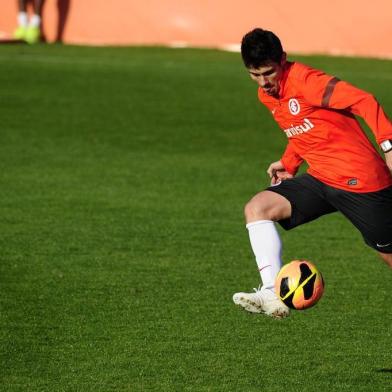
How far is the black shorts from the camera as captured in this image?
768cm

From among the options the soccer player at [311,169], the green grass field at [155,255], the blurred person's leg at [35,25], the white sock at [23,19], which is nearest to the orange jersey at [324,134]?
the soccer player at [311,169]

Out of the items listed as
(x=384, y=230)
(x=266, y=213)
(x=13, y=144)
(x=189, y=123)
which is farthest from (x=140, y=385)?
(x=189, y=123)

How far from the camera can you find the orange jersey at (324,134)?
752 cm

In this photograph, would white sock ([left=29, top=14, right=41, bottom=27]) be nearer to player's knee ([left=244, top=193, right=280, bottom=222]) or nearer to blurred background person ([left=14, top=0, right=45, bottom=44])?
blurred background person ([left=14, top=0, right=45, bottom=44])

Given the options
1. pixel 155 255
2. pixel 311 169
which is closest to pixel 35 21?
pixel 155 255

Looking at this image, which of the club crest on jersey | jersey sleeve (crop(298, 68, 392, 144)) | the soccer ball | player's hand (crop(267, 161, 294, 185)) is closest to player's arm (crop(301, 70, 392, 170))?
jersey sleeve (crop(298, 68, 392, 144))

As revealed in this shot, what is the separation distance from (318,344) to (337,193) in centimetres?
103

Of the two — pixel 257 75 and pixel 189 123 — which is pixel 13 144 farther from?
pixel 257 75

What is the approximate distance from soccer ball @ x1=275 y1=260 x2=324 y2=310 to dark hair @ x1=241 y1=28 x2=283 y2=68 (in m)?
1.24

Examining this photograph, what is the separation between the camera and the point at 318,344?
8031mm

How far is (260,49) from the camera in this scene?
24.4 feet

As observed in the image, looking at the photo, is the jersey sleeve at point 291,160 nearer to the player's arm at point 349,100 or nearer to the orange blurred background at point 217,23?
the player's arm at point 349,100

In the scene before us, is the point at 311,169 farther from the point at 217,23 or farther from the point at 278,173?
the point at 217,23

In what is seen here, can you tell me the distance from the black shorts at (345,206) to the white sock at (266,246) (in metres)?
0.17
